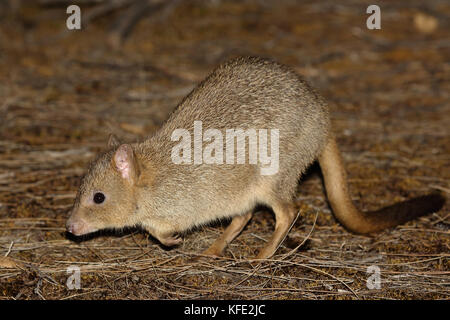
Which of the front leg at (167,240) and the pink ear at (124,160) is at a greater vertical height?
the pink ear at (124,160)

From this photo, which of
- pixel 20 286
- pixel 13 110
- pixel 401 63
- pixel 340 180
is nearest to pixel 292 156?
pixel 340 180

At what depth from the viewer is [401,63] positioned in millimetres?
7848

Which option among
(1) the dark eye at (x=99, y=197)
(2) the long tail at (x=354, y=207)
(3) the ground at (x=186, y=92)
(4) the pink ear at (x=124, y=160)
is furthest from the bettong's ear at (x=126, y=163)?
(2) the long tail at (x=354, y=207)

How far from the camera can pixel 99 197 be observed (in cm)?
378

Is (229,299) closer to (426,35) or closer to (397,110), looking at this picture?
(397,110)

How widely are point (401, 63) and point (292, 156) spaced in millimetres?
4654

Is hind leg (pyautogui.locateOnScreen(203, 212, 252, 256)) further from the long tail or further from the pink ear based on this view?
the pink ear

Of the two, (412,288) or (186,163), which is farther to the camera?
(186,163)

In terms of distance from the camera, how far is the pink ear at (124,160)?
3.66m

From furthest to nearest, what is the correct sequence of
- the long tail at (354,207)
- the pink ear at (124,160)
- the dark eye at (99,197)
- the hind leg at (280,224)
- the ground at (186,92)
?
the long tail at (354,207)
the hind leg at (280,224)
the dark eye at (99,197)
the pink ear at (124,160)
the ground at (186,92)

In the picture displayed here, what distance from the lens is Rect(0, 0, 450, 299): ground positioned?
3.55 m

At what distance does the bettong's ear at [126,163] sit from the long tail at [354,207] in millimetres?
1461

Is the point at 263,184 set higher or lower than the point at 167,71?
lower

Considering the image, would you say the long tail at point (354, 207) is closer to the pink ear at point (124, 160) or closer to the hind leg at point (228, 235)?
the hind leg at point (228, 235)
